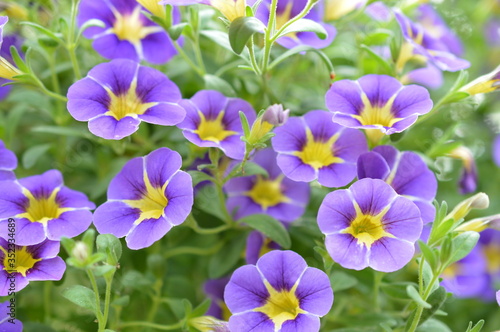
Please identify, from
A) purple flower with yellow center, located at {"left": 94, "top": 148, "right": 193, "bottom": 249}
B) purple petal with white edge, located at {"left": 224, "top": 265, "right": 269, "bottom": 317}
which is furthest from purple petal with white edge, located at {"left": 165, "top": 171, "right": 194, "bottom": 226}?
purple petal with white edge, located at {"left": 224, "top": 265, "right": 269, "bottom": 317}

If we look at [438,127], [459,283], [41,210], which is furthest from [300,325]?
[438,127]

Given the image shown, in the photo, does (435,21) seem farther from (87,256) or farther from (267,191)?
(87,256)

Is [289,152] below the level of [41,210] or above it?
above

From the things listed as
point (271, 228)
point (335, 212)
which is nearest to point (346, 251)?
point (335, 212)

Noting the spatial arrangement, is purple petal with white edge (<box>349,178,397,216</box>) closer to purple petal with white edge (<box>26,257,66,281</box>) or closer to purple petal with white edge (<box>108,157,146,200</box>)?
purple petal with white edge (<box>108,157,146,200</box>)

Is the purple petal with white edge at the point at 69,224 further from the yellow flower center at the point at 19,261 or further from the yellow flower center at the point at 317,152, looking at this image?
the yellow flower center at the point at 317,152

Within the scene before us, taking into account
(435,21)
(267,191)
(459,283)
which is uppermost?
(435,21)
